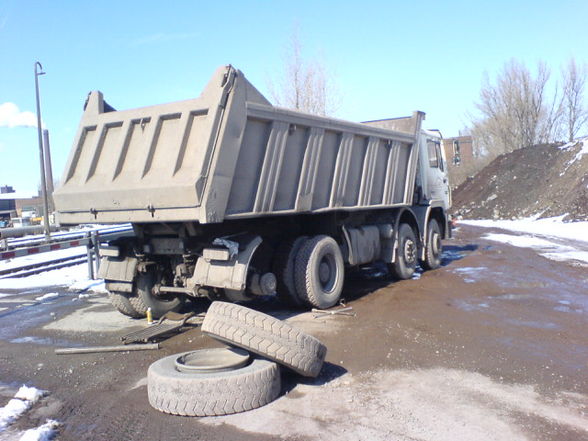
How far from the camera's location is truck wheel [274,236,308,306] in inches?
298

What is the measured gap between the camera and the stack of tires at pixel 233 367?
417cm

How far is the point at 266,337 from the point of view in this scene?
461 cm

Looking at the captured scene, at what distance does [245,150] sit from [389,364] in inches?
119

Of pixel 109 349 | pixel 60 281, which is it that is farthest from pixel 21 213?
pixel 109 349

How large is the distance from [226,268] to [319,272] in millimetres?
2072

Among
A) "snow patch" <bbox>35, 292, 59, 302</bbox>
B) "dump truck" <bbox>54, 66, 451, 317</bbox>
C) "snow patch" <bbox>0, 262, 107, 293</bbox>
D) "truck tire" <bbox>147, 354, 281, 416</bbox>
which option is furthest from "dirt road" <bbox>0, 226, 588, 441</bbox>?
"snow patch" <bbox>0, 262, 107, 293</bbox>

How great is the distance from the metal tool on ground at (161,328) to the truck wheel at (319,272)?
5.26 ft

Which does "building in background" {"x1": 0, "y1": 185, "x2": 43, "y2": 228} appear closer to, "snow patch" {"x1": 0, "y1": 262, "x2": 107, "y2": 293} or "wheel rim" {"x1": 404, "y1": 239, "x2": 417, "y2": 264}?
"snow patch" {"x1": 0, "y1": 262, "x2": 107, "y2": 293}

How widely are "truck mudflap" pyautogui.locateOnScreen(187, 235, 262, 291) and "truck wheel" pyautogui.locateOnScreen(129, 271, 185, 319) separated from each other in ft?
3.94

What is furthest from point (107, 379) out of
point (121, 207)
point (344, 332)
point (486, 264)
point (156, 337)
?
point (486, 264)

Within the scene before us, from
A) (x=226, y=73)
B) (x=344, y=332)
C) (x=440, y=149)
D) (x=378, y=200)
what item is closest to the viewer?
(x=226, y=73)

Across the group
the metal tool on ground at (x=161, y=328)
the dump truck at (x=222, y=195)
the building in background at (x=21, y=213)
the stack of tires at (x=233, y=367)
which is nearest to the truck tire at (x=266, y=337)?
the stack of tires at (x=233, y=367)

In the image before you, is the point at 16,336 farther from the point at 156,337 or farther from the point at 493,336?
the point at 493,336

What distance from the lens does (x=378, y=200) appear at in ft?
31.2
